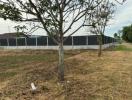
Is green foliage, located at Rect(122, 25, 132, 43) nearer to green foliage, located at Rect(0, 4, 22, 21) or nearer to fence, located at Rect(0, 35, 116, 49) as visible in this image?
fence, located at Rect(0, 35, 116, 49)

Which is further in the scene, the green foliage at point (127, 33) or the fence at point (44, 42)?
the green foliage at point (127, 33)

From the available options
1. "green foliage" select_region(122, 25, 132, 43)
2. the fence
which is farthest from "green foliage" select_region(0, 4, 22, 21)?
"green foliage" select_region(122, 25, 132, 43)

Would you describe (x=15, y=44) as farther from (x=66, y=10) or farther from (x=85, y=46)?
(x=66, y=10)

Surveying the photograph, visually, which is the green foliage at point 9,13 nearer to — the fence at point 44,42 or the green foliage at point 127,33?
the fence at point 44,42

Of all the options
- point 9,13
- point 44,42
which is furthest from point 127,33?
point 9,13

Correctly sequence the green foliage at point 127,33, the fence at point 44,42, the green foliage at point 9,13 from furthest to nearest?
the green foliage at point 127,33 → the fence at point 44,42 → the green foliage at point 9,13

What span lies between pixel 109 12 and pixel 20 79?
19757 mm

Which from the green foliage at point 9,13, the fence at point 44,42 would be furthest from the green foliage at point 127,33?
the green foliage at point 9,13

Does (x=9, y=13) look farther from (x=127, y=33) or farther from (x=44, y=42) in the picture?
(x=127, y=33)

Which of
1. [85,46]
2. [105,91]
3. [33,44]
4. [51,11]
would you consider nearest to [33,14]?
[51,11]

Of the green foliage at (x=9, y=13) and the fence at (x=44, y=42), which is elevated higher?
the green foliage at (x=9, y=13)

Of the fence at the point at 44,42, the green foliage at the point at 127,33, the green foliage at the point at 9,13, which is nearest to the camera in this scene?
the green foliage at the point at 9,13

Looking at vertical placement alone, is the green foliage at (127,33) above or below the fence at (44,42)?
above

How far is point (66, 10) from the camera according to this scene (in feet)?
36.8
